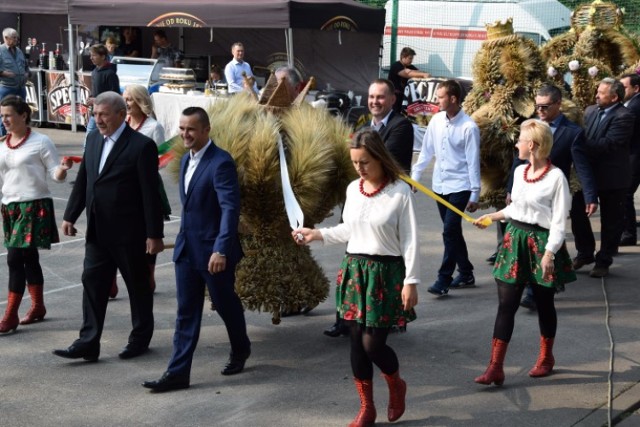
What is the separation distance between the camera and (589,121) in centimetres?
927

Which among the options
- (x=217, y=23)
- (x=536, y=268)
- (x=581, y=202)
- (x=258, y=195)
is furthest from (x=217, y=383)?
(x=217, y=23)

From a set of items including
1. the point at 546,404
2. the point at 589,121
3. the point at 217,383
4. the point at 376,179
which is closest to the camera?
the point at 376,179

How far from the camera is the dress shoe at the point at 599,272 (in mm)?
9039

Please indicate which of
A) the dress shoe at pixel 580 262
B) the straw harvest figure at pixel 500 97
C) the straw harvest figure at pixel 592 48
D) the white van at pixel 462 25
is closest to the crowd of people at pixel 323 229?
the straw harvest figure at pixel 500 97

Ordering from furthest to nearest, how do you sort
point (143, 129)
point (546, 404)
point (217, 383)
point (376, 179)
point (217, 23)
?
1. point (217, 23)
2. point (143, 129)
3. point (217, 383)
4. point (546, 404)
5. point (376, 179)

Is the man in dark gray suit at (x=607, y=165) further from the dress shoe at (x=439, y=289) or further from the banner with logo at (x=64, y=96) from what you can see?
the banner with logo at (x=64, y=96)

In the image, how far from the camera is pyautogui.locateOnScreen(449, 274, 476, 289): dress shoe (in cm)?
857

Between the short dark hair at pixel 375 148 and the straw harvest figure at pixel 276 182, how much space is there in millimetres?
1127

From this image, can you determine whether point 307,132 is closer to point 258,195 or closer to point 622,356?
point 258,195

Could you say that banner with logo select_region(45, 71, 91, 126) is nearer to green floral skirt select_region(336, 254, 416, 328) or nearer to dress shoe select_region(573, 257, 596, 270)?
dress shoe select_region(573, 257, 596, 270)

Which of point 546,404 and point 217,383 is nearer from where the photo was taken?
point 546,404

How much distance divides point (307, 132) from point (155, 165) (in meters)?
0.98

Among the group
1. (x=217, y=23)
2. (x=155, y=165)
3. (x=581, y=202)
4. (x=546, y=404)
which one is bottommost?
(x=546, y=404)

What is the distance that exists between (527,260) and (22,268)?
3603mm
